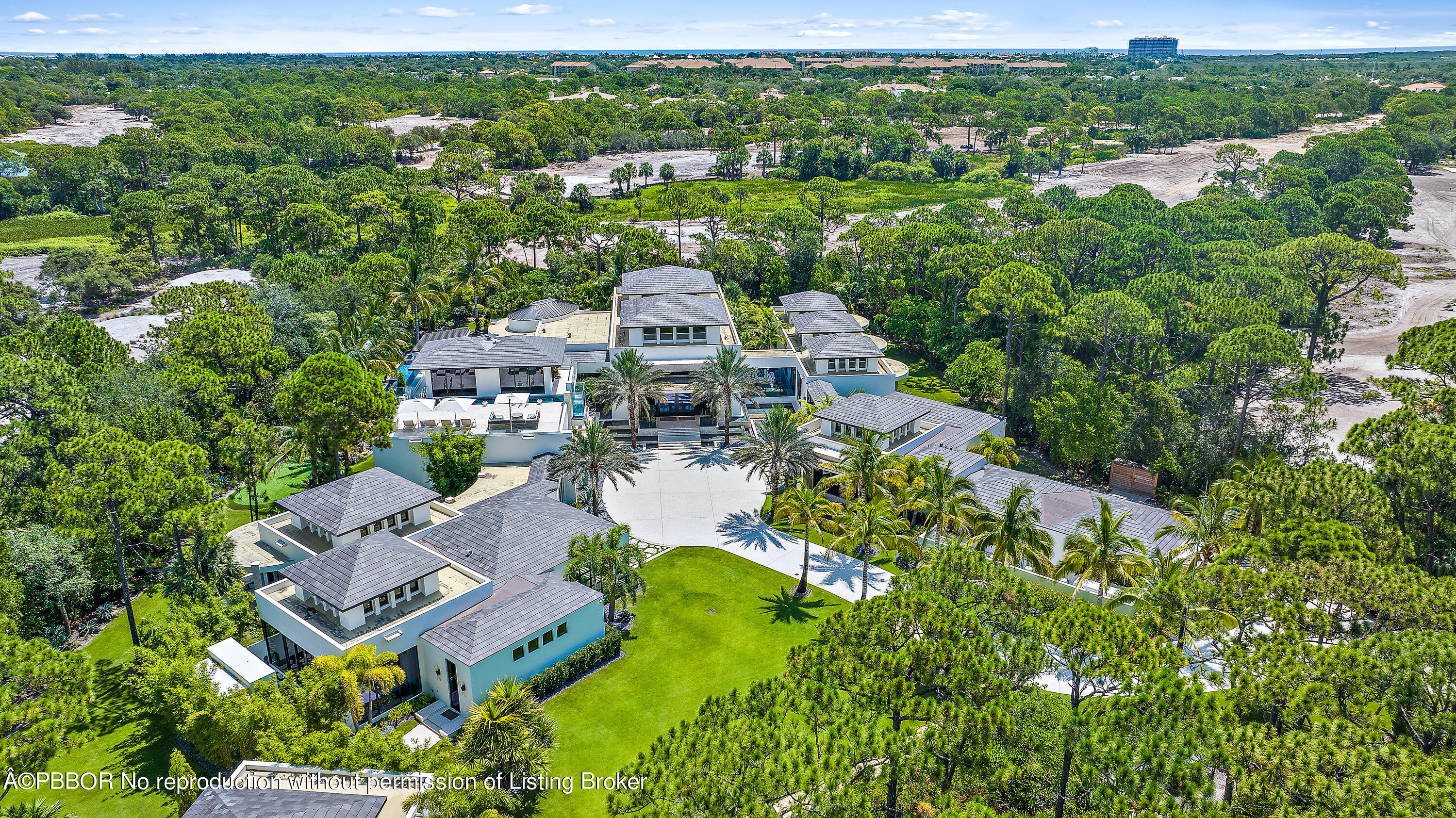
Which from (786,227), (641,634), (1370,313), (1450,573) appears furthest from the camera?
(786,227)

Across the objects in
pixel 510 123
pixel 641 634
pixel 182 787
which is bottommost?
pixel 641 634

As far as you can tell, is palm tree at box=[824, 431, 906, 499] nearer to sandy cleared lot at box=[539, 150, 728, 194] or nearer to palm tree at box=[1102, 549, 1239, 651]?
palm tree at box=[1102, 549, 1239, 651]

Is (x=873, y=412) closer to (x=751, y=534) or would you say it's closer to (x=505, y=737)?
(x=751, y=534)

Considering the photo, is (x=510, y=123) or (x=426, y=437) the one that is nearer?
(x=426, y=437)

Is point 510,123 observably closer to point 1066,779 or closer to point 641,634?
point 641,634

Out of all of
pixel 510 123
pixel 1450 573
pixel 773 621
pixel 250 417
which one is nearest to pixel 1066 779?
pixel 773 621

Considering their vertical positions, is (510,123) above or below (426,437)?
above

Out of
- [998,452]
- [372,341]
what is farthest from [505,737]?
[372,341]
